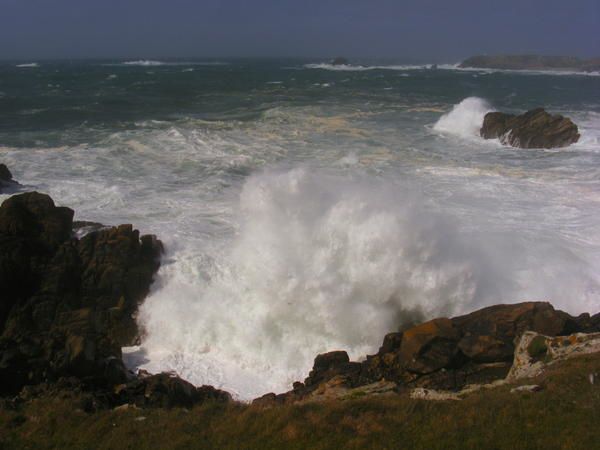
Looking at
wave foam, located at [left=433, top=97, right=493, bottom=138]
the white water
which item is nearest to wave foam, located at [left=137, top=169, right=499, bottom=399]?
the white water

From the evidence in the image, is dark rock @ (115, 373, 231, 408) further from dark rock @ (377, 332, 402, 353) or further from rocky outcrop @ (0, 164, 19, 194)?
rocky outcrop @ (0, 164, 19, 194)

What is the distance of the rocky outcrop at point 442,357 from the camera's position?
983cm

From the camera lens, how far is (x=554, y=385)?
26.0 feet

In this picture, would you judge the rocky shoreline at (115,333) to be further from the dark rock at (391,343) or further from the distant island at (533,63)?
the distant island at (533,63)

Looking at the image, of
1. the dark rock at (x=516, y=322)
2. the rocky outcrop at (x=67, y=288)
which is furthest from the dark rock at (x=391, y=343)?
the rocky outcrop at (x=67, y=288)

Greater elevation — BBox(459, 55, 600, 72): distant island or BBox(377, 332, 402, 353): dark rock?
BBox(459, 55, 600, 72): distant island

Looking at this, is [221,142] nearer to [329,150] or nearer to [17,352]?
[329,150]

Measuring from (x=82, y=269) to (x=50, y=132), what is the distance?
2437 cm

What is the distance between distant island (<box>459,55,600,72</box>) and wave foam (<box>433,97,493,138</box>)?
118777 mm

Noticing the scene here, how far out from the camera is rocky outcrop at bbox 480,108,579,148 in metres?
31.5

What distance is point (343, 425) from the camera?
7.04 metres

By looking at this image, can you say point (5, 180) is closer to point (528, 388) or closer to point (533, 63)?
point (528, 388)

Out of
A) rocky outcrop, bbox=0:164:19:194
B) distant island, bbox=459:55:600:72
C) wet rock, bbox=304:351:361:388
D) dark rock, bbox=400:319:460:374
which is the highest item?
distant island, bbox=459:55:600:72

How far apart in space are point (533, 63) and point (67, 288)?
169m
